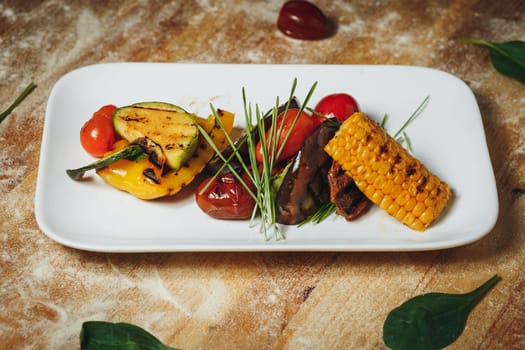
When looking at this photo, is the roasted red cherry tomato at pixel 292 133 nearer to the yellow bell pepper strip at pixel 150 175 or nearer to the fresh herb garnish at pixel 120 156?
the yellow bell pepper strip at pixel 150 175

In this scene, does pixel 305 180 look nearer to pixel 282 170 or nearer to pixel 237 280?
pixel 282 170

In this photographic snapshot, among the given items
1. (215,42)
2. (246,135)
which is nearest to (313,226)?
(246,135)

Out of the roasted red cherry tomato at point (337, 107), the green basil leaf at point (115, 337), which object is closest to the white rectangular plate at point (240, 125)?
the roasted red cherry tomato at point (337, 107)

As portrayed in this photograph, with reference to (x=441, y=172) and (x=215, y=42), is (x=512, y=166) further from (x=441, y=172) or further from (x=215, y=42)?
(x=215, y=42)

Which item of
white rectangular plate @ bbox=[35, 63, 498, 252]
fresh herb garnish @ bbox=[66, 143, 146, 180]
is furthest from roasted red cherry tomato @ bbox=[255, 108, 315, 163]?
fresh herb garnish @ bbox=[66, 143, 146, 180]

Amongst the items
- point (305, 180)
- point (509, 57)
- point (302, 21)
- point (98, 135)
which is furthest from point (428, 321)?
point (302, 21)

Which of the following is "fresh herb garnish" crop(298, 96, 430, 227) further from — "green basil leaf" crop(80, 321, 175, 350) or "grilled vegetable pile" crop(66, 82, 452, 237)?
"green basil leaf" crop(80, 321, 175, 350)
